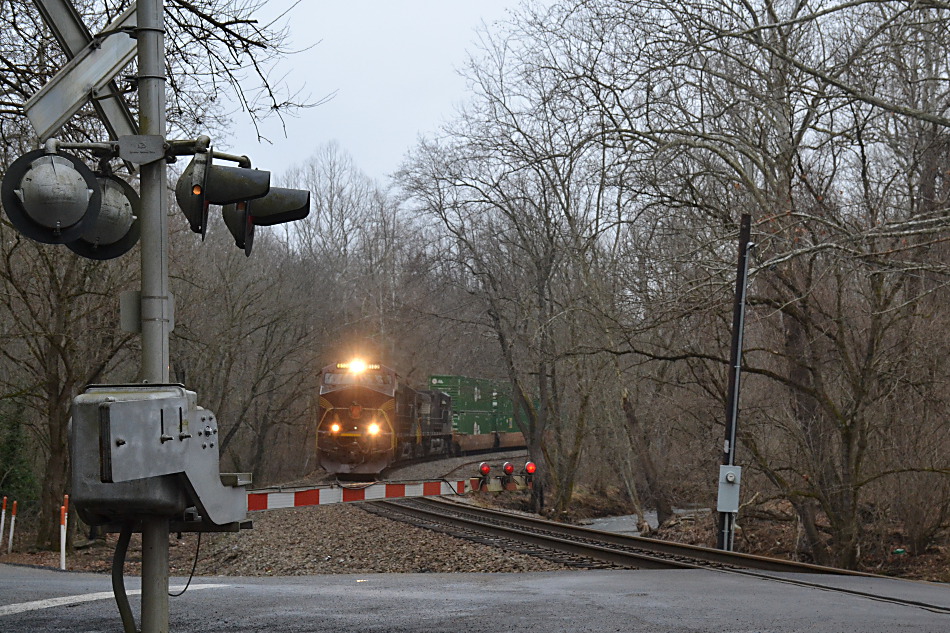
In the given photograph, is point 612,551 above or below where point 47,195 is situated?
below

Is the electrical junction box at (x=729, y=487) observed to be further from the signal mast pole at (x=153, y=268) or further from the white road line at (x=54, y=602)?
the signal mast pole at (x=153, y=268)

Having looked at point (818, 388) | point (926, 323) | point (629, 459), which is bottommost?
point (629, 459)

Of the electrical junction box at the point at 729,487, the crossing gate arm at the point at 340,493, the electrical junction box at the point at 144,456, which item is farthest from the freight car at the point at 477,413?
the electrical junction box at the point at 144,456

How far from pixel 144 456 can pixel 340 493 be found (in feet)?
49.5

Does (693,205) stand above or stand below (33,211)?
above

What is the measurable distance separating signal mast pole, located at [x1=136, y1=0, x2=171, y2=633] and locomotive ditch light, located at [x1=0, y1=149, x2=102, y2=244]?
1.10ft

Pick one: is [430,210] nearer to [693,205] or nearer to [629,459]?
[629,459]

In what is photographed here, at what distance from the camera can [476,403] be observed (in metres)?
46.3

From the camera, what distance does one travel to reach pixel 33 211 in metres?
4.65

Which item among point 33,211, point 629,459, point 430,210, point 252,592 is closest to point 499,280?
A: point 430,210

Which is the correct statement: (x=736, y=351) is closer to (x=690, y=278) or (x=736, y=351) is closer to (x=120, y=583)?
(x=690, y=278)

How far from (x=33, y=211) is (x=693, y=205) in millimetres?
18290

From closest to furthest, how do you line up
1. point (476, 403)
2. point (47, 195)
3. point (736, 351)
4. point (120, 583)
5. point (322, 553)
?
point (47, 195) < point (120, 583) < point (322, 553) < point (736, 351) < point (476, 403)

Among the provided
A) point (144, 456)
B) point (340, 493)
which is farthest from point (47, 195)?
point (340, 493)
